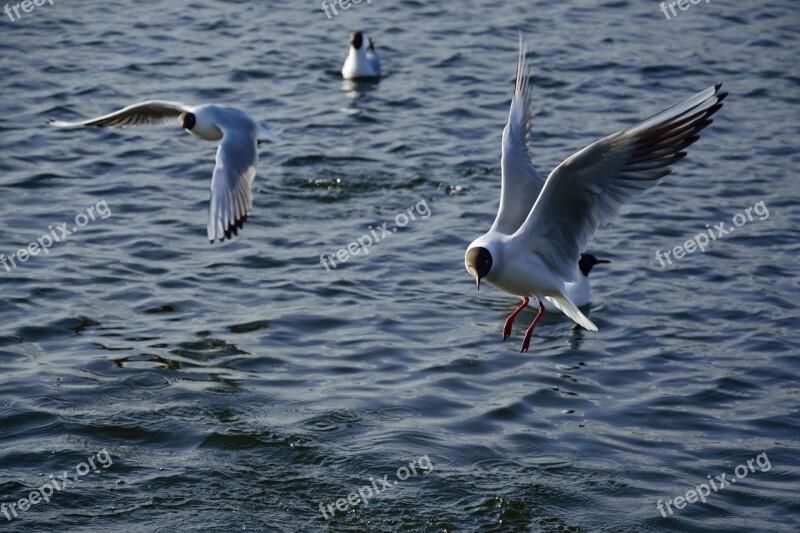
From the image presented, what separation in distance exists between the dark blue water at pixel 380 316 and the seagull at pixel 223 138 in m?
0.86

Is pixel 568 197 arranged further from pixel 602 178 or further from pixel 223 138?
pixel 223 138

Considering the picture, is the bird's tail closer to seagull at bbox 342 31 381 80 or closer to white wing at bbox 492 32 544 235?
white wing at bbox 492 32 544 235

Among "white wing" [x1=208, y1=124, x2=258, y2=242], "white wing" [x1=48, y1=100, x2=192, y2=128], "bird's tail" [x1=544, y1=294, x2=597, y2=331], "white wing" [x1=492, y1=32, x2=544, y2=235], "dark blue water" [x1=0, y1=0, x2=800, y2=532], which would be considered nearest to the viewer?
"bird's tail" [x1=544, y1=294, x2=597, y2=331]

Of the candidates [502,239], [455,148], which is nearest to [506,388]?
[502,239]

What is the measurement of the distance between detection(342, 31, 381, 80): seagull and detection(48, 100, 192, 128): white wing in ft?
16.0

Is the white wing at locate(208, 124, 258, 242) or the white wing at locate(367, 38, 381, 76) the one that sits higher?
the white wing at locate(367, 38, 381, 76)

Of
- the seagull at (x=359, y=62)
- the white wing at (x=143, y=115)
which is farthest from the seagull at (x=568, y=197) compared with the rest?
the seagull at (x=359, y=62)

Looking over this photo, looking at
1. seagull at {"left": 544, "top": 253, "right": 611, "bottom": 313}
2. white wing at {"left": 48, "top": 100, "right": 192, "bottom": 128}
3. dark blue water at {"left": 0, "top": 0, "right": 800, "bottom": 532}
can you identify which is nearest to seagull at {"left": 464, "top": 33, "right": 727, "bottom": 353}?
dark blue water at {"left": 0, "top": 0, "right": 800, "bottom": 532}

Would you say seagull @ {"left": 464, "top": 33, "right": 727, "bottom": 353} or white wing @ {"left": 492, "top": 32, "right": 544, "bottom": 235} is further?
white wing @ {"left": 492, "top": 32, "right": 544, "bottom": 235}

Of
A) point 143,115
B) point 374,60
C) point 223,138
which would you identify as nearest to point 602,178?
point 223,138

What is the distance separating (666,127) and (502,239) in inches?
47.4

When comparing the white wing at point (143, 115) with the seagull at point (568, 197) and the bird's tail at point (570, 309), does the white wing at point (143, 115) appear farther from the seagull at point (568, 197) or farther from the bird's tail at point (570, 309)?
the bird's tail at point (570, 309)

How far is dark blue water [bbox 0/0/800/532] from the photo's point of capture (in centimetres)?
737

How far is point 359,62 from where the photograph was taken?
15.4 m
